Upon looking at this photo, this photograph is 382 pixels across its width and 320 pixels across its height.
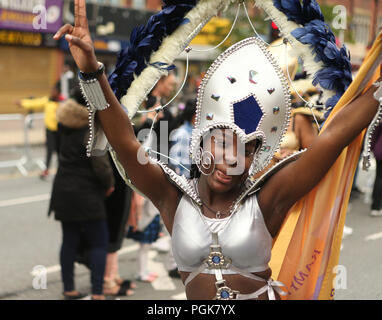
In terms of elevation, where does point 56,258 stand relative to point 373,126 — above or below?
below

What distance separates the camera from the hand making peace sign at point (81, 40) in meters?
1.74

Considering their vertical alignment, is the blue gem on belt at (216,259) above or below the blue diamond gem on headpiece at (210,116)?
below

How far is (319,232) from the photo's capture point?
210 cm

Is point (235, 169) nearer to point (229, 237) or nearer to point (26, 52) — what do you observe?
point (229, 237)

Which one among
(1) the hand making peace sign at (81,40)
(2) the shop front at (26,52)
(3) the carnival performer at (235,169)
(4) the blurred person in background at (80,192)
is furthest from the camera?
(2) the shop front at (26,52)

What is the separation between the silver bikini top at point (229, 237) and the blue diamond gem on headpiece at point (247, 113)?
284 millimetres

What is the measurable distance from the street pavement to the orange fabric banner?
1.39 m

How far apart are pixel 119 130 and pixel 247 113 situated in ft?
1.57

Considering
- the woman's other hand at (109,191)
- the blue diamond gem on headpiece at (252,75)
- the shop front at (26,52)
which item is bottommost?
the woman's other hand at (109,191)

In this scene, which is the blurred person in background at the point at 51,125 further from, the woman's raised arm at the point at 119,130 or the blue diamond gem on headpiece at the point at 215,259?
the blue diamond gem on headpiece at the point at 215,259

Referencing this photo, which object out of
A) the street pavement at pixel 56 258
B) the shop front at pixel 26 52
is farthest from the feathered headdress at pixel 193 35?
the shop front at pixel 26 52

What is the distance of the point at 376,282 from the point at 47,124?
636 centimetres

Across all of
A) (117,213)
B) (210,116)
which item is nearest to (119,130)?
(210,116)
